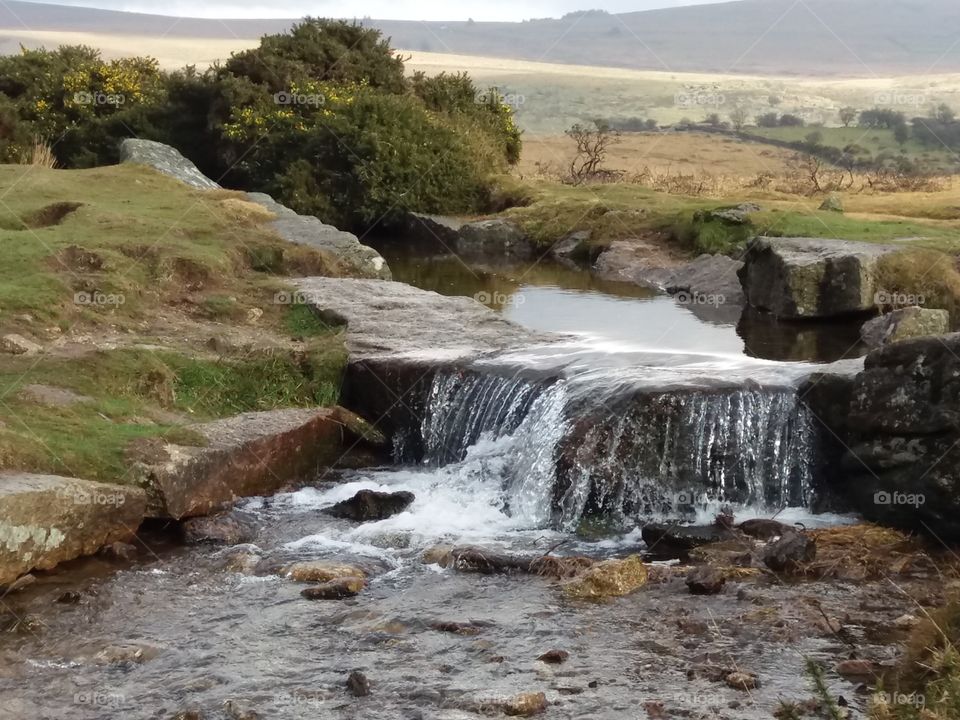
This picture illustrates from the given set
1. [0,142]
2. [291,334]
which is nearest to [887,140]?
[0,142]

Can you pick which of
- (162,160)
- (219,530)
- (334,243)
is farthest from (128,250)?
(162,160)

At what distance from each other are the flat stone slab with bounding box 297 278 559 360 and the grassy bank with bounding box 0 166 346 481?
33 centimetres

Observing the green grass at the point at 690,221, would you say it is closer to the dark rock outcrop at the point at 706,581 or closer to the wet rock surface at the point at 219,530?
the dark rock outcrop at the point at 706,581

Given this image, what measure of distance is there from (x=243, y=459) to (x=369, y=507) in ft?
4.14

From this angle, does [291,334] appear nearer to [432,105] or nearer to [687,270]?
[687,270]

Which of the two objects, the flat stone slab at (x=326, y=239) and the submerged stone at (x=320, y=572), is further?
the flat stone slab at (x=326, y=239)

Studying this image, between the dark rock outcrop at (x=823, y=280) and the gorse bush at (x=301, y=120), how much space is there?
41.6 ft

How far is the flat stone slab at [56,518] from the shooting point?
28.8 ft

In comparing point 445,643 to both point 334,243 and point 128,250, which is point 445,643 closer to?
point 128,250

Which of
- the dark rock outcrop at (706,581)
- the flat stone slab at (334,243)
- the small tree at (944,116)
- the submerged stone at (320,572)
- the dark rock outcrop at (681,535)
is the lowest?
the submerged stone at (320,572)

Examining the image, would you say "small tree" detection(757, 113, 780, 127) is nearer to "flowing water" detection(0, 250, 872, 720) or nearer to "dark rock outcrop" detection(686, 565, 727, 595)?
"flowing water" detection(0, 250, 872, 720)

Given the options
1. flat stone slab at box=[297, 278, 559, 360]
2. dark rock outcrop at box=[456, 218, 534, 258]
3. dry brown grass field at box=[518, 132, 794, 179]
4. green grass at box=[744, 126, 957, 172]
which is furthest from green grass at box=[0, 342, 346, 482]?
green grass at box=[744, 126, 957, 172]

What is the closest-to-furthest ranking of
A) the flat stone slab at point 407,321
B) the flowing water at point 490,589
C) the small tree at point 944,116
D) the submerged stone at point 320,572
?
the flowing water at point 490,589
the submerged stone at point 320,572
the flat stone slab at point 407,321
the small tree at point 944,116

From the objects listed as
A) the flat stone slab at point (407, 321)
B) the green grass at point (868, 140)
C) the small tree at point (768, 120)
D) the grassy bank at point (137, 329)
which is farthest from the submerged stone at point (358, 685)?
the small tree at point (768, 120)
